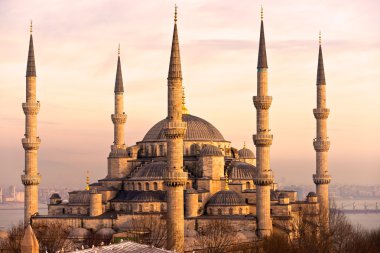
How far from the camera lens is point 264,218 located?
55.3m

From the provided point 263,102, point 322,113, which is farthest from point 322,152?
point 263,102

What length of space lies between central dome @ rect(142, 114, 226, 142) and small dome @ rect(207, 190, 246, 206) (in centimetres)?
700

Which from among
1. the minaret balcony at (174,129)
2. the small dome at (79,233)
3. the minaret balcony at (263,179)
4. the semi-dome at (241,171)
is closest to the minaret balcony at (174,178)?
the minaret balcony at (174,129)

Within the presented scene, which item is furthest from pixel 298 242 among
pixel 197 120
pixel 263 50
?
pixel 197 120

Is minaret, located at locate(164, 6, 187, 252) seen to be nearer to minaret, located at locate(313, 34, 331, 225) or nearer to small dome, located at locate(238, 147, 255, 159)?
minaret, located at locate(313, 34, 331, 225)

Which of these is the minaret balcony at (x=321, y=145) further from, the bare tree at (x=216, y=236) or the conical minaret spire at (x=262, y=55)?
the bare tree at (x=216, y=236)

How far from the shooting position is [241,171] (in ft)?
206

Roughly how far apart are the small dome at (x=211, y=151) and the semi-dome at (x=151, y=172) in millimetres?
2812

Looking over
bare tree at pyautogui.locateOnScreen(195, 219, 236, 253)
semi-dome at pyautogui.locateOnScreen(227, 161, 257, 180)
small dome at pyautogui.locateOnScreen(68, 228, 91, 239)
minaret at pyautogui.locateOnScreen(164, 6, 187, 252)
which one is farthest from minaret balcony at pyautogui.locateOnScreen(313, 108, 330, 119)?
small dome at pyautogui.locateOnScreen(68, 228, 91, 239)

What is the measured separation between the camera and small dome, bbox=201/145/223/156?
60938mm

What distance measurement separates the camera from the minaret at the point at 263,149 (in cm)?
5534

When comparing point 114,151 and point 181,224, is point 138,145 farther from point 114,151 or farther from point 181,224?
point 181,224

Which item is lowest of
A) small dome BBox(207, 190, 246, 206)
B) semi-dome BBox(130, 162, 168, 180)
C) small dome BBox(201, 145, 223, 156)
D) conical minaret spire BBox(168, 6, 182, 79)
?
small dome BBox(207, 190, 246, 206)

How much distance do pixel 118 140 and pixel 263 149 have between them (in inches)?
569
